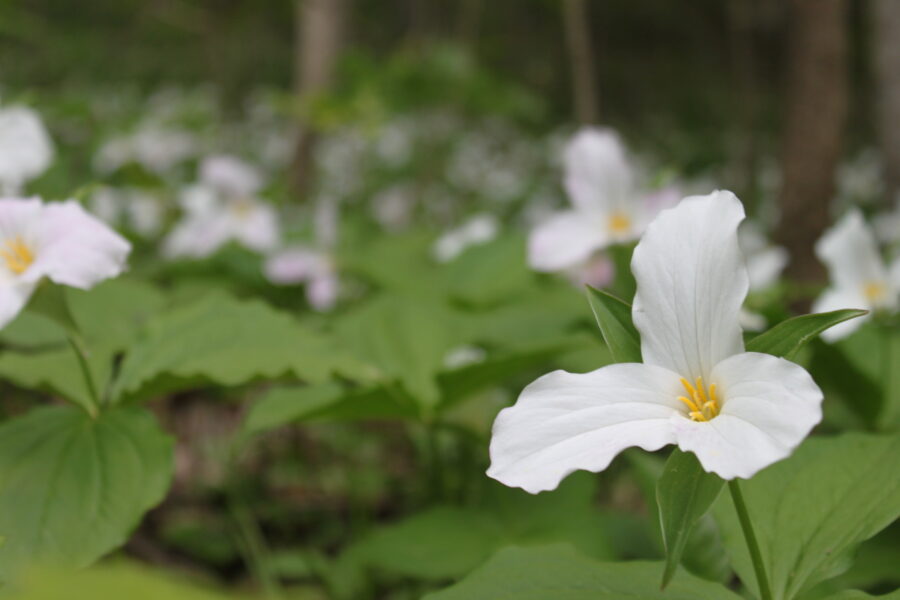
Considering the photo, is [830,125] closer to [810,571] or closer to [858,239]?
[858,239]

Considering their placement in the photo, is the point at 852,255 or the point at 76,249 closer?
the point at 76,249

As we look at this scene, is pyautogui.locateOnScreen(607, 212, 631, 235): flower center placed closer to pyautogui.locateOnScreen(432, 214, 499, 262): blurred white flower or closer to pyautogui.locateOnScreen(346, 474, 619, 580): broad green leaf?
pyautogui.locateOnScreen(346, 474, 619, 580): broad green leaf

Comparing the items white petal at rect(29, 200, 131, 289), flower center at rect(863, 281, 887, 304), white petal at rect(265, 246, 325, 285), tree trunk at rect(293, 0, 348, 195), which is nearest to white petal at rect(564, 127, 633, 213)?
flower center at rect(863, 281, 887, 304)

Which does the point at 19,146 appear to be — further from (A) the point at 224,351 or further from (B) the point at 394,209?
(B) the point at 394,209

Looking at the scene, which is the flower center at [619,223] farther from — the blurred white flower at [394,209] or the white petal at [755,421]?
the blurred white flower at [394,209]

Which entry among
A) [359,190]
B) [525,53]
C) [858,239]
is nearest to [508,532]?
[858,239]

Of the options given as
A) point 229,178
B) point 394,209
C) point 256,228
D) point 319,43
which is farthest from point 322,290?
point 394,209
